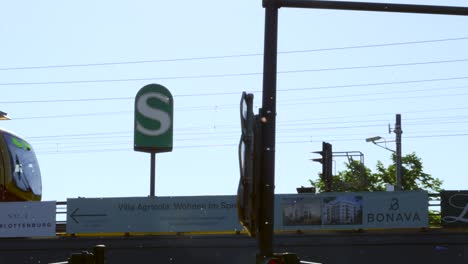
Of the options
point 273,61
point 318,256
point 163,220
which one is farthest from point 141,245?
point 273,61

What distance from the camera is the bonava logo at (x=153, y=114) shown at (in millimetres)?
40656

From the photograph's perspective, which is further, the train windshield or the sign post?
the sign post

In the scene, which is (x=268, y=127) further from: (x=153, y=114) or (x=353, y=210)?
(x=153, y=114)

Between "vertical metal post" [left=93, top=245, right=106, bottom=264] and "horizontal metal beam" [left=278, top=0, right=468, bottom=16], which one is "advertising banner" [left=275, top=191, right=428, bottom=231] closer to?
"horizontal metal beam" [left=278, top=0, right=468, bottom=16]

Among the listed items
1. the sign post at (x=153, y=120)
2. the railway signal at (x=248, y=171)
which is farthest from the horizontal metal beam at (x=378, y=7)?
the sign post at (x=153, y=120)

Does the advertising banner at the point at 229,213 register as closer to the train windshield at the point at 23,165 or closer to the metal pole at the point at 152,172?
the metal pole at the point at 152,172

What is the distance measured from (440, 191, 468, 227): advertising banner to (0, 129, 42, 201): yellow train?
16.5 meters

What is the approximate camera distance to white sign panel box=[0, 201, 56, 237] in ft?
112

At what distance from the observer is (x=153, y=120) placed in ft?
134

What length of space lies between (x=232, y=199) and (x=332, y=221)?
3562mm

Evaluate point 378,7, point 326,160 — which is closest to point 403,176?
point 326,160

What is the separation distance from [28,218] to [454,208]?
1504 cm

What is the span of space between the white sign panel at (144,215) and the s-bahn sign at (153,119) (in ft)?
21.3

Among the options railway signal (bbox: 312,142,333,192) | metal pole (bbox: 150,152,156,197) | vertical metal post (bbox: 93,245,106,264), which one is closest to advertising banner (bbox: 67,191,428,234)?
metal pole (bbox: 150,152,156,197)
